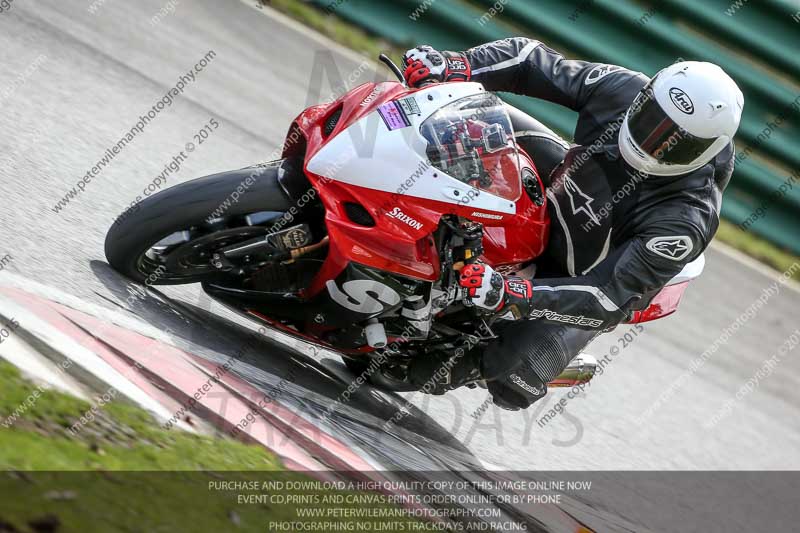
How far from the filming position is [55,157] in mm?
5246

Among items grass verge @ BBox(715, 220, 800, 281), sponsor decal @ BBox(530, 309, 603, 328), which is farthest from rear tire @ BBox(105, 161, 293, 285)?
grass verge @ BBox(715, 220, 800, 281)

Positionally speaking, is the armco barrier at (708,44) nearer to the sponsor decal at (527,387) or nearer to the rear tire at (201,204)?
the sponsor decal at (527,387)

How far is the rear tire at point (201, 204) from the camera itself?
3746 millimetres

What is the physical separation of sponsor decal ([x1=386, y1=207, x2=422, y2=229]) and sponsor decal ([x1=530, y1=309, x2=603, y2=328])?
741mm

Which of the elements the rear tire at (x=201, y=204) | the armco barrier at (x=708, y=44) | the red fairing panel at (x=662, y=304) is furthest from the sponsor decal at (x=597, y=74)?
the armco barrier at (x=708, y=44)

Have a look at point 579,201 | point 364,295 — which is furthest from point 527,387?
point 364,295

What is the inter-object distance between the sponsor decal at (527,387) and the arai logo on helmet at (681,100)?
147 cm

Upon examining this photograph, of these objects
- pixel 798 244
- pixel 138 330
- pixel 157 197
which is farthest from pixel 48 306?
pixel 798 244

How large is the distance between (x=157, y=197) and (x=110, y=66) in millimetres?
3532

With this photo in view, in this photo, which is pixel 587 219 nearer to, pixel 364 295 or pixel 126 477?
pixel 364 295

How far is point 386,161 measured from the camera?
3711 millimetres

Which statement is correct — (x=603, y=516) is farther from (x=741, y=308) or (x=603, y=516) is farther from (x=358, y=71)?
(x=358, y=71)

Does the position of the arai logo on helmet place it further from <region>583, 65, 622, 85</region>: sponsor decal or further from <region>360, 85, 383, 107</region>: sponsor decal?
<region>360, 85, 383, 107</region>: sponsor decal

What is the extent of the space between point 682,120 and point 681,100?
9 centimetres
